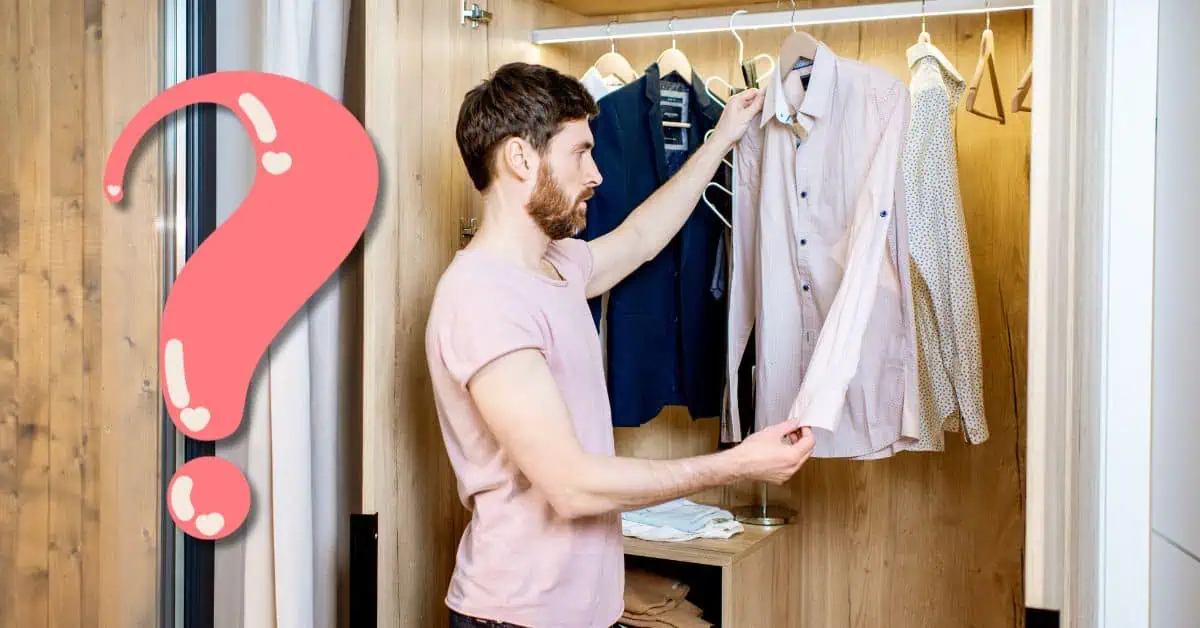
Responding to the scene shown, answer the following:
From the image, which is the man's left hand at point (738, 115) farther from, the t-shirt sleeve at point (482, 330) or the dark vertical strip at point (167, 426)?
the dark vertical strip at point (167, 426)

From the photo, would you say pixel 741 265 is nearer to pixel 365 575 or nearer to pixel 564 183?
pixel 564 183

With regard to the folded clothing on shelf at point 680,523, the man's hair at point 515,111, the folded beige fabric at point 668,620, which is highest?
the man's hair at point 515,111

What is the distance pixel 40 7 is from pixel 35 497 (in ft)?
2.84

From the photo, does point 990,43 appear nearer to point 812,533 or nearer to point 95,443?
point 812,533

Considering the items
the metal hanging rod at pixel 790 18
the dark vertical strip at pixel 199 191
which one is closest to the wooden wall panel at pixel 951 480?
the metal hanging rod at pixel 790 18

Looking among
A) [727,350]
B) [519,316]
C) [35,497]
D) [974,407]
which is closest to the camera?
[519,316]

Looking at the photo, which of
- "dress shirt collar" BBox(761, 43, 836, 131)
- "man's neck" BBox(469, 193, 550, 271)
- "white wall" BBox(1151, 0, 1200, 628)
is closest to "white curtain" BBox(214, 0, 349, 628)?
"man's neck" BBox(469, 193, 550, 271)

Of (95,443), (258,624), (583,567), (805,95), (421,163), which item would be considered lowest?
(258,624)

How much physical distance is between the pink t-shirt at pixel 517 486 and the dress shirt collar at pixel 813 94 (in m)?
0.71

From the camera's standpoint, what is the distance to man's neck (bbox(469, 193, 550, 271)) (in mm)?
1917

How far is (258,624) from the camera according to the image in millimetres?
2201

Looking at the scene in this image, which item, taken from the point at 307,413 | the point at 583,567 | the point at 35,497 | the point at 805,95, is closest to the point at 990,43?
the point at 805,95

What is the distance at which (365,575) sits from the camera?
2.04m

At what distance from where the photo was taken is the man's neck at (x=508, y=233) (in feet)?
6.29
